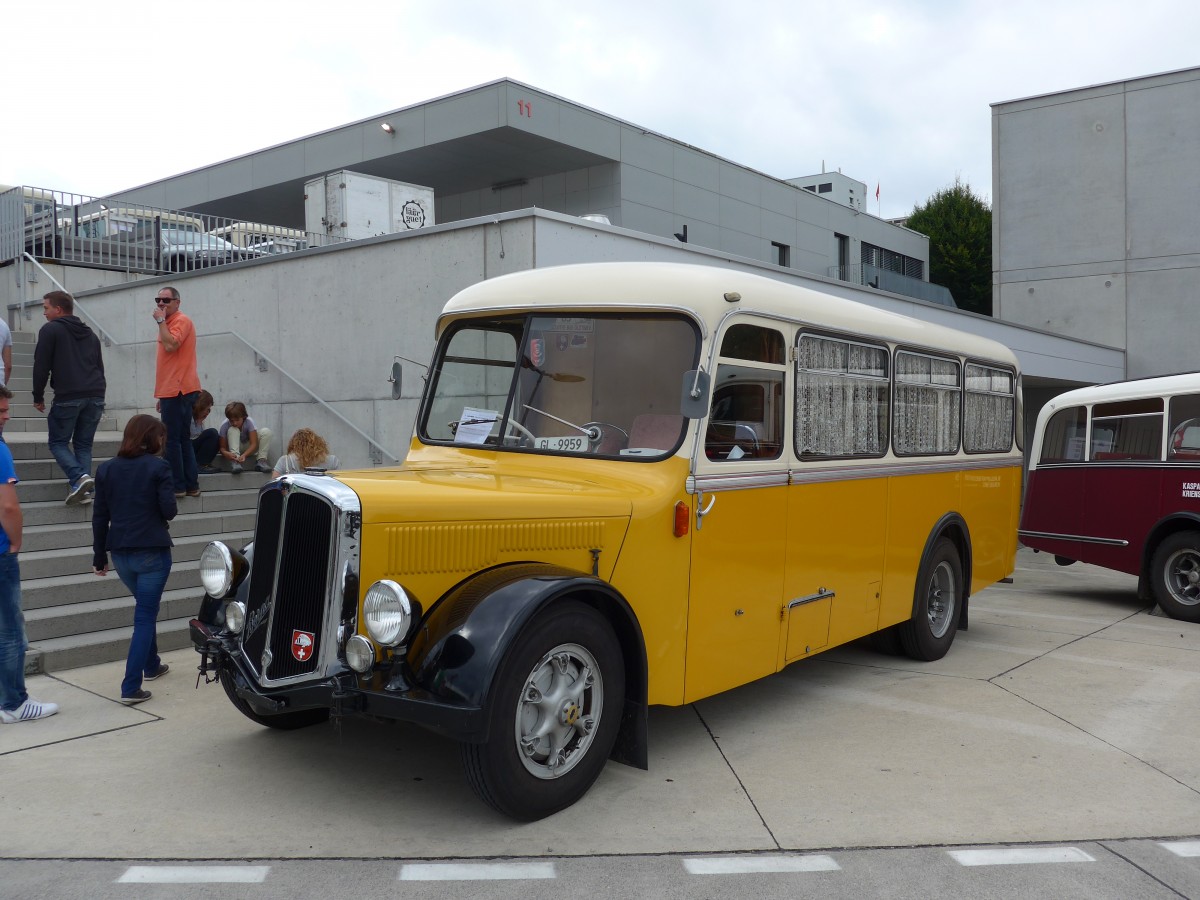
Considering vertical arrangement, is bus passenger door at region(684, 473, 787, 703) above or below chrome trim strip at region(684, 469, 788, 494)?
below

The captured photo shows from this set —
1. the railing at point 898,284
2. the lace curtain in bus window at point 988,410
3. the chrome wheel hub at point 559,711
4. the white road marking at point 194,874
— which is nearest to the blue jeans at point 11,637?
the white road marking at point 194,874

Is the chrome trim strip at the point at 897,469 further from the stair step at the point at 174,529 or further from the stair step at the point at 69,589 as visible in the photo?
the stair step at the point at 174,529

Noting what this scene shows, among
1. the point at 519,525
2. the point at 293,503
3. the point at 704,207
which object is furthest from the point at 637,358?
the point at 704,207

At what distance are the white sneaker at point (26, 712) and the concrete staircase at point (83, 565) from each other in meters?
1.05

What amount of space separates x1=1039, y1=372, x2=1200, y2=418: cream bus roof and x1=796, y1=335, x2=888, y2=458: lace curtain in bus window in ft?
17.9

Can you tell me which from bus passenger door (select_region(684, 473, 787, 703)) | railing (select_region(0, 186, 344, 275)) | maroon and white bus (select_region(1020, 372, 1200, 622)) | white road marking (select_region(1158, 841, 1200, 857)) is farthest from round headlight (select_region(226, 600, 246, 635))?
railing (select_region(0, 186, 344, 275))

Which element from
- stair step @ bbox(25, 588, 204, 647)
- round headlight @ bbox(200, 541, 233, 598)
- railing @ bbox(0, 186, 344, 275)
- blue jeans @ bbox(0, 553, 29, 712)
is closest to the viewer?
round headlight @ bbox(200, 541, 233, 598)

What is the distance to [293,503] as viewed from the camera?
4473mm

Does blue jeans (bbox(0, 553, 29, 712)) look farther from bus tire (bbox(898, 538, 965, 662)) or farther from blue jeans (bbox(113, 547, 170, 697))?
bus tire (bbox(898, 538, 965, 662))

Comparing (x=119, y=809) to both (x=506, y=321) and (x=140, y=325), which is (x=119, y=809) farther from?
(x=140, y=325)

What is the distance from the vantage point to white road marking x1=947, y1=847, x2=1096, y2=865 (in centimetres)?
419

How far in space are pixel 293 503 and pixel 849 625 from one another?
3.82 metres

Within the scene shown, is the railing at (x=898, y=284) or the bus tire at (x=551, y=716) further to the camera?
the railing at (x=898, y=284)

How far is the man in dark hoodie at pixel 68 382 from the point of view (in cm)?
850
